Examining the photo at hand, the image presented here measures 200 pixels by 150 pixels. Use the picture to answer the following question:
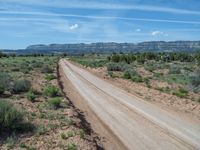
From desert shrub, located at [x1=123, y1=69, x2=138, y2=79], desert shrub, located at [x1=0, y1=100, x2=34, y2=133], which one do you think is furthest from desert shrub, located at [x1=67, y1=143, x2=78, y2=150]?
desert shrub, located at [x1=123, y1=69, x2=138, y2=79]

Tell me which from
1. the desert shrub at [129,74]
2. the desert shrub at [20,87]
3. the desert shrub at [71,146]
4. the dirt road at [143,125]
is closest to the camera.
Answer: the desert shrub at [71,146]

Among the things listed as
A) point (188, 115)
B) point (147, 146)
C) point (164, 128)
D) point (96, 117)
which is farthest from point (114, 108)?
point (147, 146)

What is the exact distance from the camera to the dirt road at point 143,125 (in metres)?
13.2

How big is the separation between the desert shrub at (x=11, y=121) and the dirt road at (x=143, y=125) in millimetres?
3634

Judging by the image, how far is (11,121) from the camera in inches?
555

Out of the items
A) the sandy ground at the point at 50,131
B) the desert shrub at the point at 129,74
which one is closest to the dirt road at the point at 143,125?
the sandy ground at the point at 50,131

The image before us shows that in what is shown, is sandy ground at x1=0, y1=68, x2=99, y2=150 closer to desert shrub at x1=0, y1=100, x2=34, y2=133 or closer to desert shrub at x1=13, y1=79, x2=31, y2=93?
desert shrub at x1=0, y1=100, x2=34, y2=133

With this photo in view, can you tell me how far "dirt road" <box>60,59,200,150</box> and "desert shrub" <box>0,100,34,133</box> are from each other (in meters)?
3.63

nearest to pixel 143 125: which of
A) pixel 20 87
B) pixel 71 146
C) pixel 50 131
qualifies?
pixel 50 131

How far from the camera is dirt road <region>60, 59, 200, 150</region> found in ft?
43.2

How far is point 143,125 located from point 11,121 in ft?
18.5

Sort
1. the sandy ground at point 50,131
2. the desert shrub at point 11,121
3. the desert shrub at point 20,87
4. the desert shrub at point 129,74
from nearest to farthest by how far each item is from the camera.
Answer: the sandy ground at point 50,131
the desert shrub at point 11,121
the desert shrub at point 20,87
the desert shrub at point 129,74

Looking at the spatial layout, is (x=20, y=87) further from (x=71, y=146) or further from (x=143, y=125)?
(x=71, y=146)

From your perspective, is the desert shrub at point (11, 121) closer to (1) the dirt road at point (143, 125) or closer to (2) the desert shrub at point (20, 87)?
(1) the dirt road at point (143, 125)
